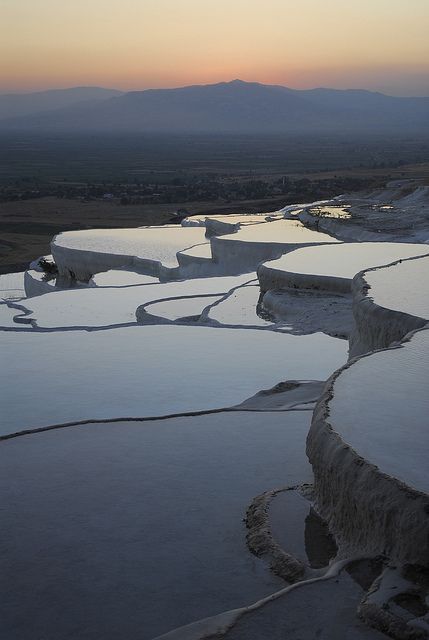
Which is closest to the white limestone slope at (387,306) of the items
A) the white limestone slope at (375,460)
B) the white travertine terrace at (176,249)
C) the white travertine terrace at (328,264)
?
the white limestone slope at (375,460)

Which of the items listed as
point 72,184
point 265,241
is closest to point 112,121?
point 72,184

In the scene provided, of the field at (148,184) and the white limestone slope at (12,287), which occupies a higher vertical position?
the white limestone slope at (12,287)

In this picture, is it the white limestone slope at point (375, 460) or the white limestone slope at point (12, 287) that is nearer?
the white limestone slope at point (375, 460)

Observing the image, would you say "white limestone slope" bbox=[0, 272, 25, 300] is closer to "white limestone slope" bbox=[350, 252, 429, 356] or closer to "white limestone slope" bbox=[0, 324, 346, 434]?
"white limestone slope" bbox=[0, 324, 346, 434]

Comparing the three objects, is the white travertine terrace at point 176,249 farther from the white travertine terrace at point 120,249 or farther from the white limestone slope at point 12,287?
the white limestone slope at point 12,287

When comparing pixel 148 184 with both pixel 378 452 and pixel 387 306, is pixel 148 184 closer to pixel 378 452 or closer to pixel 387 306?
pixel 387 306

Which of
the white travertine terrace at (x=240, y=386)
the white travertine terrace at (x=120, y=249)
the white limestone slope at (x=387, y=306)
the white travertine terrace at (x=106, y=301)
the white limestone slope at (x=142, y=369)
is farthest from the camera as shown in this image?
the white travertine terrace at (x=120, y=249)

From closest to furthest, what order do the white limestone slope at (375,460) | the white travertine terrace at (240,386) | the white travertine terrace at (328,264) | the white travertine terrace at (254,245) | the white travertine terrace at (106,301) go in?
the white limestone slope at (375,460) → the white travertine terrace at (240,386) → the white travertine terrace at (328,264) → the white travertine terrace at (106,301) → the white travertine terrace at (254,245)

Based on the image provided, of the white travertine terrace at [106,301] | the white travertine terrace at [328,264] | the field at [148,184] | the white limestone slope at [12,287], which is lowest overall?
the field at [148,184]
